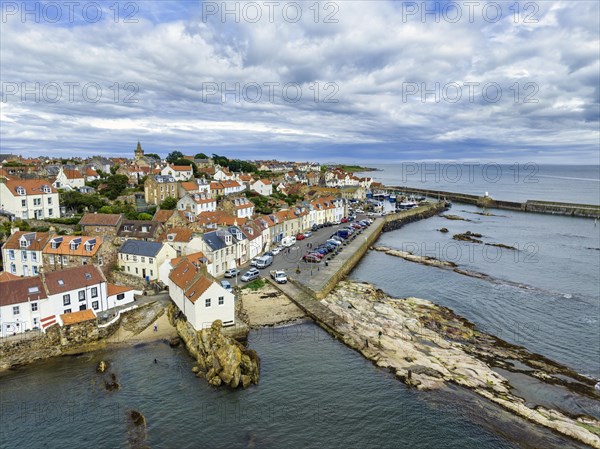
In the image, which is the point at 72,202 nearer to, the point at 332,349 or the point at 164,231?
the point at 164,231

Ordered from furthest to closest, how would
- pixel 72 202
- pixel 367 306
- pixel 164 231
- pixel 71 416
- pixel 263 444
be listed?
1. pixel 72 202
2. pixel 164 231
3. pixel 367 306
4. pixel 71 416
5. pixel 263 444

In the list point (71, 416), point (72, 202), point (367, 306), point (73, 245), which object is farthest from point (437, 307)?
point (72, 202)

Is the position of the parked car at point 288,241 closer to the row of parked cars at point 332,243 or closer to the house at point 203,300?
the row of parked cars at point 332,243

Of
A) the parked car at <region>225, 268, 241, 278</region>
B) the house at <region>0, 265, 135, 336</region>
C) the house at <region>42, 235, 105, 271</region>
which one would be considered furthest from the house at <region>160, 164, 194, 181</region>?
the house at <region>0, 265, 135, 336</region>

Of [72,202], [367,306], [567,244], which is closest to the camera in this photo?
[367,306]

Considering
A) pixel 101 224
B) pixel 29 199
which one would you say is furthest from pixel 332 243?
pixel 29 199

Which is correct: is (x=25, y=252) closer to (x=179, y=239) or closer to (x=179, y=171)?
(x=179, y=239)

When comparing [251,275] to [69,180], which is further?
[69,180]
